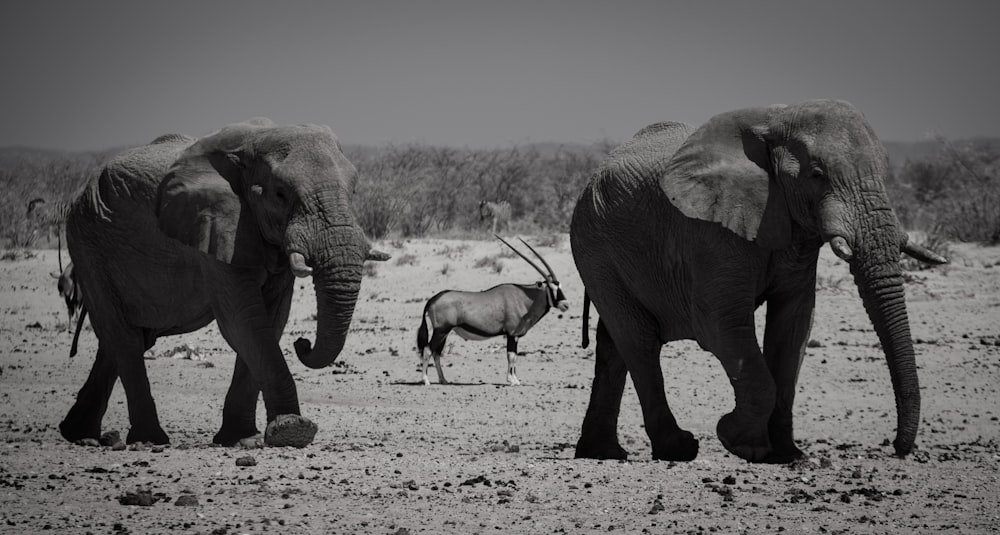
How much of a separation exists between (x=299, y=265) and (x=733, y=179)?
9.75 feet

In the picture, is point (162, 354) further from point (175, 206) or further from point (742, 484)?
point (742, 484)

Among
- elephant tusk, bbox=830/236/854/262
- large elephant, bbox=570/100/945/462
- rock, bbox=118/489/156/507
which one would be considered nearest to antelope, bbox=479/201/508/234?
large elephant, bbox=570/100/945/462


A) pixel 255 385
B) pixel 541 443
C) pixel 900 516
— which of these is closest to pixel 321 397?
pixel 541 443

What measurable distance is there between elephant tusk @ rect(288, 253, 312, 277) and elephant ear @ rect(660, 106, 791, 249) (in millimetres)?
2557

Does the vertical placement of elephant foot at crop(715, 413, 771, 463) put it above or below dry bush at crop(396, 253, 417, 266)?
below

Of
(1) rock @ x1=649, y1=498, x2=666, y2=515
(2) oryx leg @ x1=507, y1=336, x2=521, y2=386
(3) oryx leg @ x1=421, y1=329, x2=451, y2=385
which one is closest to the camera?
(1) rock @ x1=649, y1=498, x2=666, y2=515

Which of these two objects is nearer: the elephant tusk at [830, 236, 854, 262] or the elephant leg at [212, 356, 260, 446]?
the elephant tusk at [830, 236, 854, 262]

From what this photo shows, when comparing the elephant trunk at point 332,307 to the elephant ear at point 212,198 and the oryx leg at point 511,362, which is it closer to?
the elephant ear at point 212,198

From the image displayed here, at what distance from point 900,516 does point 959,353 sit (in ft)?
33.8

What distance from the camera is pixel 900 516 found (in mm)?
7262

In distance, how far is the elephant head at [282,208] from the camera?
28.6ft

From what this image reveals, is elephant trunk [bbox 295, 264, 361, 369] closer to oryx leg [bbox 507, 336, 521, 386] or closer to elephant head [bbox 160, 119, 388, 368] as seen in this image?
elephant head [bbox 160, 119, 388, 368]

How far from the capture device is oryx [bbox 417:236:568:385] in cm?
1691

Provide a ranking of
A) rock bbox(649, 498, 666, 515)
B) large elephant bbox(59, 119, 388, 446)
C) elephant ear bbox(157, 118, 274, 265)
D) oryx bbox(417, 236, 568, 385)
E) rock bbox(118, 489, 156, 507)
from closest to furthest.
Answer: rock bbox(118, 489, 156, 507), rock bbox(649, 498, 666, 515), large elephant bbox(59, 119, 388, 446), elephant ear bbox(157, 118, 274, 265), oryx bbox(417, 236, 568, 385)
